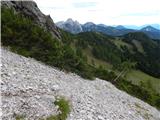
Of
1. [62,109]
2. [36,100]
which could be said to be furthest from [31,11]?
[62,109]

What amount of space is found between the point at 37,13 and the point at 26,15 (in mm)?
4064

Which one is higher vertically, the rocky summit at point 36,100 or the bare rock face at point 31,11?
the bare rock face at point 31,11

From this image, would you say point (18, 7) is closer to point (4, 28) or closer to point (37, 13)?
point (37, 13)

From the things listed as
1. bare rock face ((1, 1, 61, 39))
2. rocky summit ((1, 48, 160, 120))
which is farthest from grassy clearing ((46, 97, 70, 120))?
bare rock face ((1, 1, 61, 39))

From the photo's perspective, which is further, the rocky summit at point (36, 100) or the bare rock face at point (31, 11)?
the bare rock face at point (31, 11)

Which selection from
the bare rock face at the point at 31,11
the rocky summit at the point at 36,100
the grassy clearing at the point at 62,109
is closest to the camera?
the rocky summit at the point at 36,100

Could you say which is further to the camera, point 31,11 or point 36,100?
point 31,11

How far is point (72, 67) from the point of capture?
176 feet

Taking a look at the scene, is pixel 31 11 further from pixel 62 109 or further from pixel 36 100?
pixel 62 109

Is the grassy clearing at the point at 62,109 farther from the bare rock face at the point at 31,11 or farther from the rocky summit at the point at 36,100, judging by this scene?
the bare rock face at the point at 31,11

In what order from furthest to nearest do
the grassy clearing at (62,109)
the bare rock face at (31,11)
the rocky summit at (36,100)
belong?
the bare rock face at (31,11) < the grassy clearing at (62,109) < the rocky summit at (36,100)

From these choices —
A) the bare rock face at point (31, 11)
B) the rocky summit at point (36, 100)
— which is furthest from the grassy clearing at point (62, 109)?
the bare rock face at point (31, 11)

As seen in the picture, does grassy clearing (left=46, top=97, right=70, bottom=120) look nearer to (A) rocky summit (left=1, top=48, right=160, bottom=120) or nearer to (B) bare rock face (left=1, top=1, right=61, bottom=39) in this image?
(A) rocky summit (left=1, top=48, right=160, bottom=120)

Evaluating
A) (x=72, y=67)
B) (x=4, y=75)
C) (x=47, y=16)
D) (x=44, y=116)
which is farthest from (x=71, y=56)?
(x=44, y=116)
